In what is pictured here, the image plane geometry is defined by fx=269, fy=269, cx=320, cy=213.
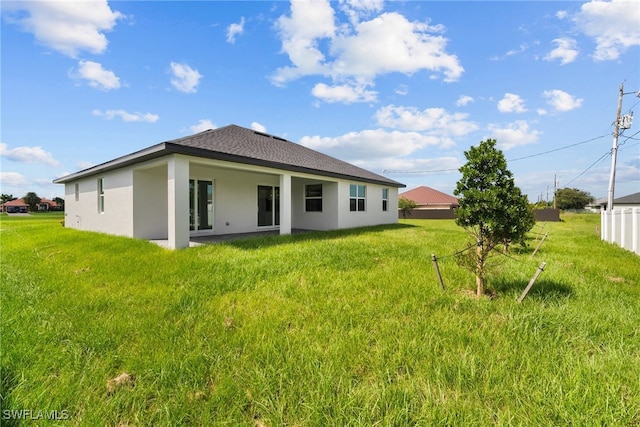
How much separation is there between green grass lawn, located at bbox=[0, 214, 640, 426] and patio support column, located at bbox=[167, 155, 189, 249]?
2.30m

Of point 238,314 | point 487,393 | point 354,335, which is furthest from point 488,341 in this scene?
point 238,314

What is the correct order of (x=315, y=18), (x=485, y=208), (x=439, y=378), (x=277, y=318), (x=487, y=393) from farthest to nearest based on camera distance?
1. (x=315, y=18)
2. (x=485, y=208)
3. (x=277, y=318)
4. (x=439, y=378)
5. (x=487, y=393)

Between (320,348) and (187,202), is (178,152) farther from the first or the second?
(320,348)

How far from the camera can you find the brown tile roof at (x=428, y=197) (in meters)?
35.6

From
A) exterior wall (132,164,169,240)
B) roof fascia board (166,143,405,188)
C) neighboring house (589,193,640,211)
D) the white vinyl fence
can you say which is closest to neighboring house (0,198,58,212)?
exterior wall (132,164,169,240)

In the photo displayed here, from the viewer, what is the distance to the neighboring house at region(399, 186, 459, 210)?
35.1 meters

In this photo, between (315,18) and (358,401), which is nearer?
(358,401)

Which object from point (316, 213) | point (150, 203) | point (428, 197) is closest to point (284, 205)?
point (316, 213)

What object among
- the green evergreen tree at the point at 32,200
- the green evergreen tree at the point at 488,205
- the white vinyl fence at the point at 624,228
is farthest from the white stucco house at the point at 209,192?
the green evergreen tree at the point at 32,200

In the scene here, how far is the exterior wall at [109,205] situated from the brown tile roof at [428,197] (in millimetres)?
32153

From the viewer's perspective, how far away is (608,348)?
2748 millimetres

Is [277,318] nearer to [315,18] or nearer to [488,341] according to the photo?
[488,341]

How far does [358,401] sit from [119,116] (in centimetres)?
1413

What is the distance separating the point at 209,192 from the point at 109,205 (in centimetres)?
399
